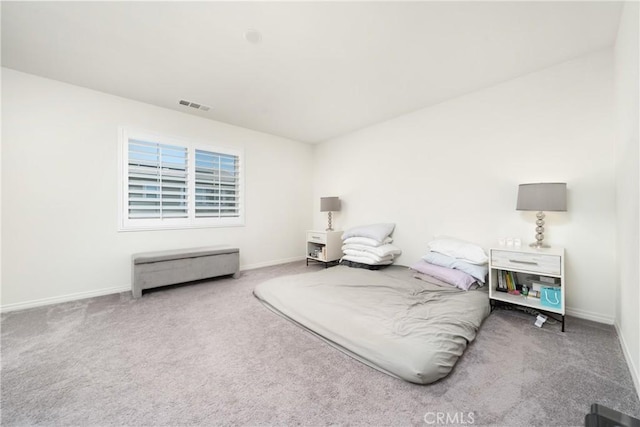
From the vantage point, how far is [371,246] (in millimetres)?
3447

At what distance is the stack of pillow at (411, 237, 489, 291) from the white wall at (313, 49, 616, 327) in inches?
13.5

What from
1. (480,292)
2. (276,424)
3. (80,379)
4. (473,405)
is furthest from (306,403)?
(480,292)

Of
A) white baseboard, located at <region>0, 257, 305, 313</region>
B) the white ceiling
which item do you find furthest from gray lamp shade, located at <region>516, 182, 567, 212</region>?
white baseboard, located at <region>0, 257, 305, 313</region>

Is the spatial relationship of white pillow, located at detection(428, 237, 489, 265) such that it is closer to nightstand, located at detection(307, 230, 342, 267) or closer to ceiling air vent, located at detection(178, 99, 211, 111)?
nightstand, located at detection(307, 230, 342, 267)

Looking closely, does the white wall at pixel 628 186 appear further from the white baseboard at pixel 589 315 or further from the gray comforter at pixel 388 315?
the gray comforter at pixel 388 315

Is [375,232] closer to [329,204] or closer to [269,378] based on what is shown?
[329,204]

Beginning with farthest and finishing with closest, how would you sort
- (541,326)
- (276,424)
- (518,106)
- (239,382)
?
1. (518,106)
2. (541,326)
3. (239,382)
4. (276,424)

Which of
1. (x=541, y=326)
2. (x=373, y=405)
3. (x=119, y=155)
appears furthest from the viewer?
(x=119, y=155)

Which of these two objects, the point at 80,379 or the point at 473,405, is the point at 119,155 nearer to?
the point at 80,379

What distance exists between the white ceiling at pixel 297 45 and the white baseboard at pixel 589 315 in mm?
2384

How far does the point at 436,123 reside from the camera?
3.27 meters

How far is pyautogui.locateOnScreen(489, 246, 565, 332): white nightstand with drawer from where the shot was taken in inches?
80.5

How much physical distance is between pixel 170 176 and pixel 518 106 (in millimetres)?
4366

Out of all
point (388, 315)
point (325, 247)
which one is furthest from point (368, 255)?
point (388, 315)
